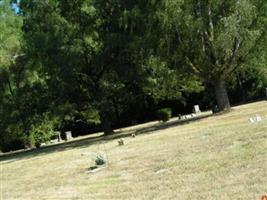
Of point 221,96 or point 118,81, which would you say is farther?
point 118,81

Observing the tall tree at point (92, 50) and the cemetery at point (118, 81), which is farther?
the tall tree at point (92, 50)

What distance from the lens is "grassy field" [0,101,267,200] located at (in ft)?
30.0

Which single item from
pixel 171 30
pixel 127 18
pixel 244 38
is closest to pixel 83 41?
pixel 127 18

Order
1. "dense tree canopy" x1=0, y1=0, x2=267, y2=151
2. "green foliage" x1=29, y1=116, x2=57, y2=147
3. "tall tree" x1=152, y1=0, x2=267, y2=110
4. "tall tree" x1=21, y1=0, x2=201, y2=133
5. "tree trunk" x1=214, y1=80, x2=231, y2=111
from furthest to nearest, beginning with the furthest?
1. "green foliage" x1=29, y1=116, x2=57, y2=147
2. "tall tree" x1=21, y1=0, x2=201, y2=133
3. "tree trunk" x1=214, y1=80, x2=231, y2=111
4. "dense tree canopy" x1=0, y1=0, x2=267, y2=151
5. "tall tree" x1=152, y1=0, x2=267, y2=110

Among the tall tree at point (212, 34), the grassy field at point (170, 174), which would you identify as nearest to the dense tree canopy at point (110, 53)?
the tall tree at point (212, 34)

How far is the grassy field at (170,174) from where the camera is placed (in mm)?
9157

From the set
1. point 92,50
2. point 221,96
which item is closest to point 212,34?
point 221,96

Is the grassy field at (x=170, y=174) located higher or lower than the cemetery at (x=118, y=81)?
lower

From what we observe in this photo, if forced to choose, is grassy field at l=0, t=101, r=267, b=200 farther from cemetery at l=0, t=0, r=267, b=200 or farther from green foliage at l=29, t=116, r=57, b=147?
green foliage at l=29, t=116, r=57, b=147

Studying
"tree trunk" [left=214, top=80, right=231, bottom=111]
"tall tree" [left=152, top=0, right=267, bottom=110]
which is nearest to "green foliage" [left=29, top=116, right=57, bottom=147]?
"tall tree" [left=152, top=0, right=267, bottom=110]

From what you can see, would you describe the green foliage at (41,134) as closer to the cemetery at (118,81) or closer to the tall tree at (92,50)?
the cemetery at (118,81)

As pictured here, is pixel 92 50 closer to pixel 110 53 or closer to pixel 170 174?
pixel 110 53

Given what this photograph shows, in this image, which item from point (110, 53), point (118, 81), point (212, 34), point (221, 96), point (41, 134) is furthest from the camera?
point (41, 134)

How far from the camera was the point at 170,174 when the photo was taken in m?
11.3
